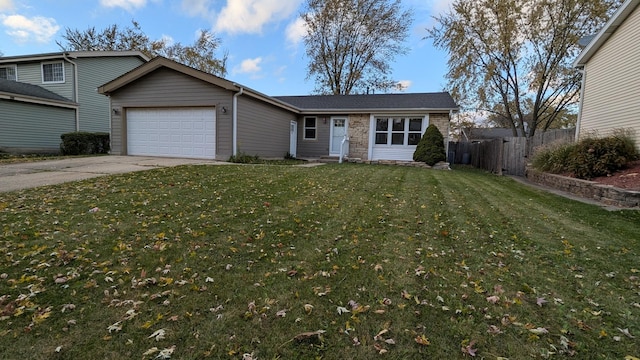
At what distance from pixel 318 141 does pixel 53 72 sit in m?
14.1

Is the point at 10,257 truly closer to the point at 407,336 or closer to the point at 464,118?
the point at 407,336

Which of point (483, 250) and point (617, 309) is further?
point (483, 250)

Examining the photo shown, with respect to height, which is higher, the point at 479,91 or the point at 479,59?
the point at 479,59

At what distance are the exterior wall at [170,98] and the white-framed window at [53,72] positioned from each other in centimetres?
643

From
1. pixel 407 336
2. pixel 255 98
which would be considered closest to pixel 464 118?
pixel 255 98

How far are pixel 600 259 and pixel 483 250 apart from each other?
1.16 m

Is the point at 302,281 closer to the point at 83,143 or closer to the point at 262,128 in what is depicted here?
the point at 262,128

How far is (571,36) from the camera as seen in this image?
17.2 m

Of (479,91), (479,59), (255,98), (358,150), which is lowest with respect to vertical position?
(358,150)

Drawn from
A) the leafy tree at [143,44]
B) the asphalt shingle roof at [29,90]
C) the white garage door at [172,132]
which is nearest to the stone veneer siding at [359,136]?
the white garage door at [172,132]

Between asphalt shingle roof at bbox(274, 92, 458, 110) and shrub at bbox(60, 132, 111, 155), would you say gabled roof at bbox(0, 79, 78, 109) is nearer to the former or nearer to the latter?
shrub at bbox(60, 132, 111, 155)

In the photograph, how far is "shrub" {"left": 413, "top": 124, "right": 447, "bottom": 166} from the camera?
1309cm

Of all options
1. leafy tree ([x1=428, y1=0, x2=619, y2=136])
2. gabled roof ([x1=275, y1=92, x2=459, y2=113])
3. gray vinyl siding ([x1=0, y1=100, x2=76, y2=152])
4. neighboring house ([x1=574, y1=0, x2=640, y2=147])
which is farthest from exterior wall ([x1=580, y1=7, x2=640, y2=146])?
gray vinyl siding ([x1=0, y1=100, x2=76, y2=152])

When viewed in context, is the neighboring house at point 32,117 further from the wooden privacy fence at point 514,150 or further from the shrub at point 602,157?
the shrub at point 602,157
